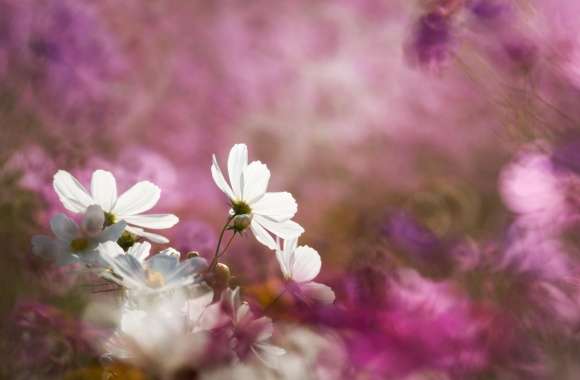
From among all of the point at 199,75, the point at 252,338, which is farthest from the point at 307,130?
the point at 252,338

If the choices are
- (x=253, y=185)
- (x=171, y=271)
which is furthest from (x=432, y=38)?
(x=171, y=271)

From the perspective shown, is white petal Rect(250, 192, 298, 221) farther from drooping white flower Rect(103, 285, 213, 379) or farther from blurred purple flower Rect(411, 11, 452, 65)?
blurred purple flower Rect(411, 11, 452, 65)

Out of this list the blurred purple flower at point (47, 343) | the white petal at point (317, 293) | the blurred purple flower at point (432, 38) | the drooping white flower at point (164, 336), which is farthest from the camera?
the blurred purple flower at point (432, 38)

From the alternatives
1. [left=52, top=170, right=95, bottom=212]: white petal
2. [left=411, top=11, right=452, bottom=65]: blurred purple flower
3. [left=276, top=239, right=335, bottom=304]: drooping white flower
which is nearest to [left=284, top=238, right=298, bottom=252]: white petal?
[left=276, top=239, right=335, bottom=304]: drooping white flower

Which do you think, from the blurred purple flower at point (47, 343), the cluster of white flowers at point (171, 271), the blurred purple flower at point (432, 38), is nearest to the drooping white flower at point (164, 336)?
the cluster of white flowers at point (171, 271)

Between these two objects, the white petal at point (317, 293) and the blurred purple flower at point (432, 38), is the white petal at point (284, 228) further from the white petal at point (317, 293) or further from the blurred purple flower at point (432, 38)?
the blurred purple flower at point (432, 38)

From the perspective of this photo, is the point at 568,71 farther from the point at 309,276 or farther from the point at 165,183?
the point at 165,183

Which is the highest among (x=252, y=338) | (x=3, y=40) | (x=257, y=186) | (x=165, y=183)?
(x=3, y=40)
